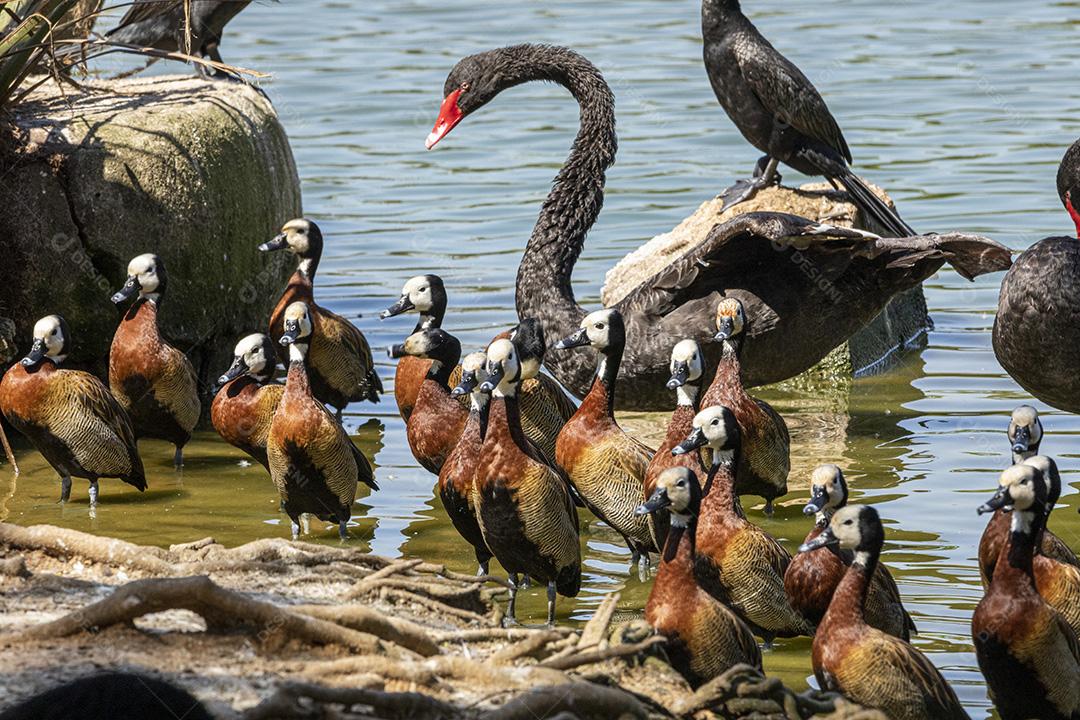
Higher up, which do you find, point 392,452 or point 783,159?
point 783,159

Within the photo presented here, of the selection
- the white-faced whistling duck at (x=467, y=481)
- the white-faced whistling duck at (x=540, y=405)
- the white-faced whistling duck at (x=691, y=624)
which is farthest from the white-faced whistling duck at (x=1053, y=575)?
the white-faced whistling duck at (x=540, y=405)

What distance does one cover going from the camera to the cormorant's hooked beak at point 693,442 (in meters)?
6.86

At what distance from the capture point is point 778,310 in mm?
8812

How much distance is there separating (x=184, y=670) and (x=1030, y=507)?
9.62ft

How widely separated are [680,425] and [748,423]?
1.53 ft

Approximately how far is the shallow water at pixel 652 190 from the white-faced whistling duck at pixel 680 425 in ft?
1.34

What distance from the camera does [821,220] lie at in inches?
404

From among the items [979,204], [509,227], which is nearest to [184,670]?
[509,227]

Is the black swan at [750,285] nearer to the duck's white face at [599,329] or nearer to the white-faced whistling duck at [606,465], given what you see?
the duck's white face at [599,329]

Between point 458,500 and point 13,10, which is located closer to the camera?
point 458,500

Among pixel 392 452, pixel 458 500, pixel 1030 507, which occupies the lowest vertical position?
pixel 392 452

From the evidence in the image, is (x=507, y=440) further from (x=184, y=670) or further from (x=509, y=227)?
(x=509, y=227)

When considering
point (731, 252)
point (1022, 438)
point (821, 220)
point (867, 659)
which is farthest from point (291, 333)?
point (867, 659)

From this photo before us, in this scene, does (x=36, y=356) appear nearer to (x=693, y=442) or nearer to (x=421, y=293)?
(x=421, y=293)
